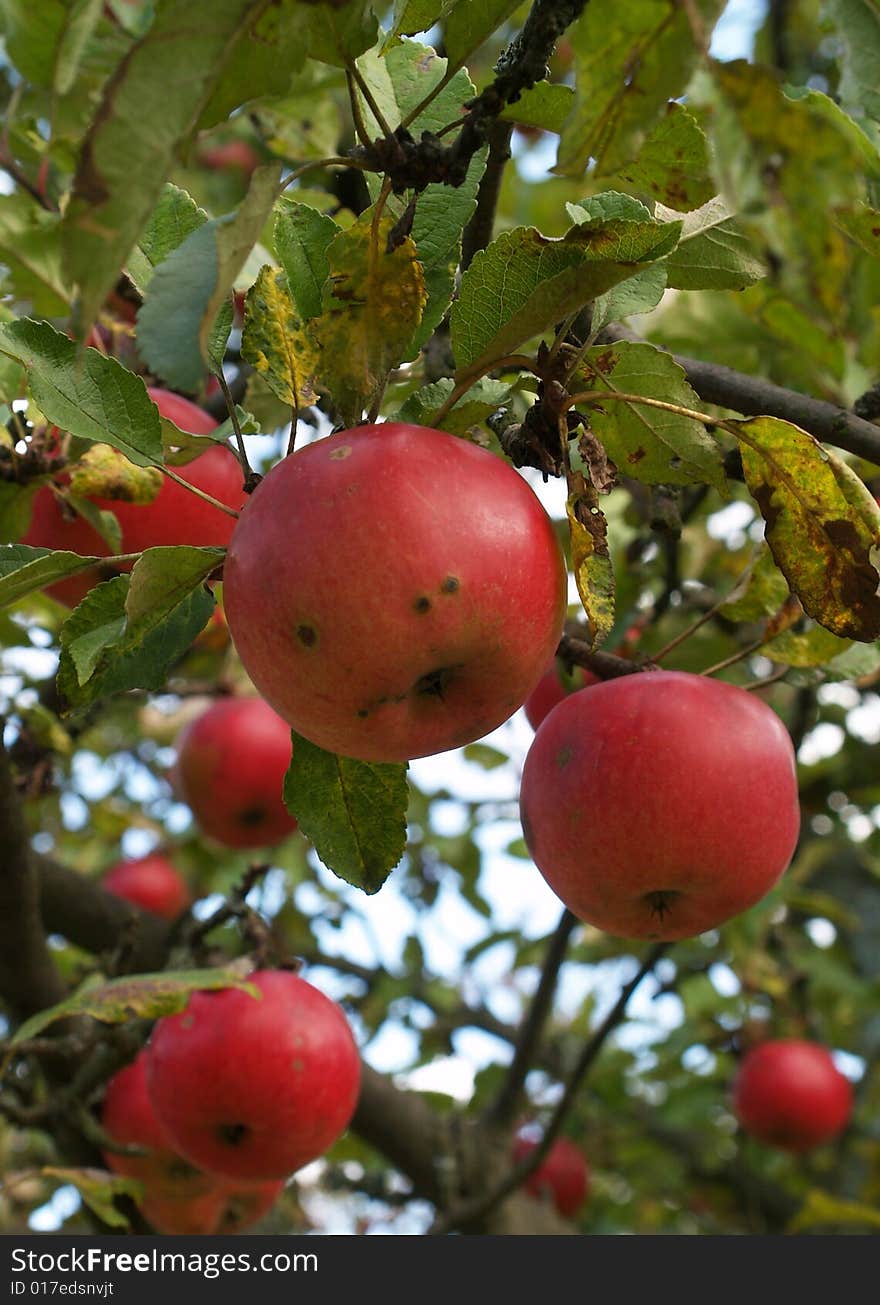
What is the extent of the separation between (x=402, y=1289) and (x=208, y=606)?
4.20ft

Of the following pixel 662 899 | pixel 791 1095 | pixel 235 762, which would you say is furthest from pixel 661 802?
pixel 791 1095

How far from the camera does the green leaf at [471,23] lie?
0.89 m

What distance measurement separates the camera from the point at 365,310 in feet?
3.01

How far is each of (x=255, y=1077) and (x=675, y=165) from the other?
115 centimetres

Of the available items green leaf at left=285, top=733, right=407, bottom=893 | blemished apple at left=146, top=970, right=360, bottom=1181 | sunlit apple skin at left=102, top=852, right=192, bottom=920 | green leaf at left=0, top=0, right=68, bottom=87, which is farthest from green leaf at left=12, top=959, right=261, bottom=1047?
sunlit apple skin at left=102, top=852, right=192, bottom=920

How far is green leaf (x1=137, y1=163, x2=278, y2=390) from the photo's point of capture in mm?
719

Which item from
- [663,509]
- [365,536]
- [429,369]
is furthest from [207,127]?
[663,509]

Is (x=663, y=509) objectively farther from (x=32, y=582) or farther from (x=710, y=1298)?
(x=710, y=1298)

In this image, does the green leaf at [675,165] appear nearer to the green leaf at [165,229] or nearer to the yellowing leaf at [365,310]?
the yellowing leaf at [365,310]

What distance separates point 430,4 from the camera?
3.09ft

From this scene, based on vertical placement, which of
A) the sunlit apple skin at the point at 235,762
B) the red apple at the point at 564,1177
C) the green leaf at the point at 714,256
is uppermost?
the green leaf at the point at 714,256

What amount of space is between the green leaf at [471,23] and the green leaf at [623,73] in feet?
0.60

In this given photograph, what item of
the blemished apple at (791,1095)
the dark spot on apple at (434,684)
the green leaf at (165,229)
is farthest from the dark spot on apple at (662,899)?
the blemished apple at (791,1095)

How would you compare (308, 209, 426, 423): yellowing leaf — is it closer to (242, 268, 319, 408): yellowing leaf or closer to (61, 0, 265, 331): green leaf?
(242, 268, 319, 408): yellowing leaf
